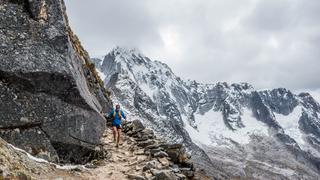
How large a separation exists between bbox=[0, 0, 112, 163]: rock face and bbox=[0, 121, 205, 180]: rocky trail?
1324mm

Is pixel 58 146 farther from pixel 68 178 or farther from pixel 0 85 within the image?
pixel 0 85

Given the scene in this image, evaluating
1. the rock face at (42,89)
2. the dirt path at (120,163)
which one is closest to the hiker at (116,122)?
the dirt path at (120,163)

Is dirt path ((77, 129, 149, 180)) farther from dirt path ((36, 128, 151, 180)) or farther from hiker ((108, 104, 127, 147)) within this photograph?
hiker ((108, 104, 127, 147))

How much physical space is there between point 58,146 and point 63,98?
2.80 m

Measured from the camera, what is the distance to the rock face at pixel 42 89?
2350cm

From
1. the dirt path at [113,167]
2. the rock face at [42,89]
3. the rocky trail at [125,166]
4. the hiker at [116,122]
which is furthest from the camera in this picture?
the hiker at [116,122]

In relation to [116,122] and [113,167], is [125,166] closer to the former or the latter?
[113,167]

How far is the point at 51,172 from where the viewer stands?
858 inches

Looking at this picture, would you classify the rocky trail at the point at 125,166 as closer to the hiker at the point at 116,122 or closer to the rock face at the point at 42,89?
the hiker at the point at 116,122

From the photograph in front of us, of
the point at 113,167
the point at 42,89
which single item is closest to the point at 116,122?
the point at 113,167

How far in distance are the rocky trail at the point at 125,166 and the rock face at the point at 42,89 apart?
1.32m

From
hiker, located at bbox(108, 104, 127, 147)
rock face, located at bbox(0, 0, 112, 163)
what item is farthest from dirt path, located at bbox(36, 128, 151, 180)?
rock face, located at bbox(0, 0, 112, 163)

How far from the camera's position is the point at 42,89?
80.4ft

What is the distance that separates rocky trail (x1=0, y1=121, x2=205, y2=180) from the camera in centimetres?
1995
